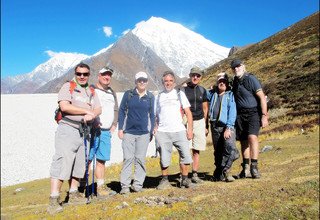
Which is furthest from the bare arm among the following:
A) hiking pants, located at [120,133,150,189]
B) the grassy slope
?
the grassy slope

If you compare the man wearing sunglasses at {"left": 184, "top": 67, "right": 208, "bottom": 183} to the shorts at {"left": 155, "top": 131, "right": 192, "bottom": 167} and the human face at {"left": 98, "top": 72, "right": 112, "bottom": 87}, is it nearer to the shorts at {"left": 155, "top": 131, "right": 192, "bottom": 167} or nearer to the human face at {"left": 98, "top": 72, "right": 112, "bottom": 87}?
the shorts at {"left": 155, "top": 131, "right": 192, "bottom": 167}

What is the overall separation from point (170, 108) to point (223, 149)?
212cm

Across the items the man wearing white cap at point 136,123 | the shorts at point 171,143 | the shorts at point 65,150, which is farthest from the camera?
the shorts at point 171,143

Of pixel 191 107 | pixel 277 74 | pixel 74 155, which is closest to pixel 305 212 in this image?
pixel 191 107

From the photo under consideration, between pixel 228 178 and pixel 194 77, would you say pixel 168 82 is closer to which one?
pixel 194 77

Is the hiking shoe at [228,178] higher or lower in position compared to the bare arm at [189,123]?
lower

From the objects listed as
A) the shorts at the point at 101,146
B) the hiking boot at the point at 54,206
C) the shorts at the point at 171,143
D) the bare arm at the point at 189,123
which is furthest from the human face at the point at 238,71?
the hiking boot at the point at 54,206

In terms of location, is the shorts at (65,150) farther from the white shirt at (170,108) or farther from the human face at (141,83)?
the white shirt at (170,108)

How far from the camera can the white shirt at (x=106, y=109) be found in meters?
10.6

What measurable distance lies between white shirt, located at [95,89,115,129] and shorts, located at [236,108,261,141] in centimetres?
378

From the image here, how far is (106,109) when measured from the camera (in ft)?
35.0

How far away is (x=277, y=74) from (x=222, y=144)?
177 ft

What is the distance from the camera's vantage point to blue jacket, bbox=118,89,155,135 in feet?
34.7

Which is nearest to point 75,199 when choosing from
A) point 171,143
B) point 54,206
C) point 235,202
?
point 54,206
